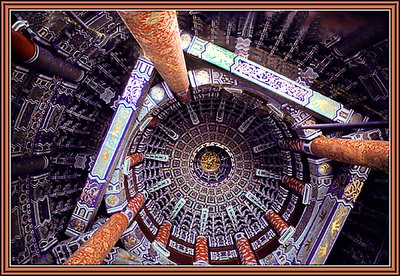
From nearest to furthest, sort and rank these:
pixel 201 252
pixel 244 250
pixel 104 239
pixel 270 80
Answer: pixel 104 239 → pixel 270 80 → pixel 244 250 → pixel 201 252

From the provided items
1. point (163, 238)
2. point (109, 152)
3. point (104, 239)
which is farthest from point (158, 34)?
point (163, 238)

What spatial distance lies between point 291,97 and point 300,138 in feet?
5.77

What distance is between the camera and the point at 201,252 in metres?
12.8

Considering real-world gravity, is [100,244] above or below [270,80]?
below

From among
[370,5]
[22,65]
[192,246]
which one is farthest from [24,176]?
[370,5]

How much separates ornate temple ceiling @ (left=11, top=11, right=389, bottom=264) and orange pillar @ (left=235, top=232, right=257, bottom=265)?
317 millimetres

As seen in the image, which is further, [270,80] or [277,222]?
[277,222]

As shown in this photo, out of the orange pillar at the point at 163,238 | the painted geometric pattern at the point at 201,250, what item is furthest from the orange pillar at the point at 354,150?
the orange pillar at the point at 163,238

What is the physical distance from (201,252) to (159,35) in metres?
9.97

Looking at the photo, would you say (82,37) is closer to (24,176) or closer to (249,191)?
(24,176)

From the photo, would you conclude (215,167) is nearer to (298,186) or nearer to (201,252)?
(201,252)

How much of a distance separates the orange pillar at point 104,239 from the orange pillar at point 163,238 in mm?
1443

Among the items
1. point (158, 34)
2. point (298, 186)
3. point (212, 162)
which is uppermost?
point (158, 34)

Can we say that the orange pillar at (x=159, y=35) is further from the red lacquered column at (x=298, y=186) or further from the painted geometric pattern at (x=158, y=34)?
the red lacquered column at (x=298, y=186)
